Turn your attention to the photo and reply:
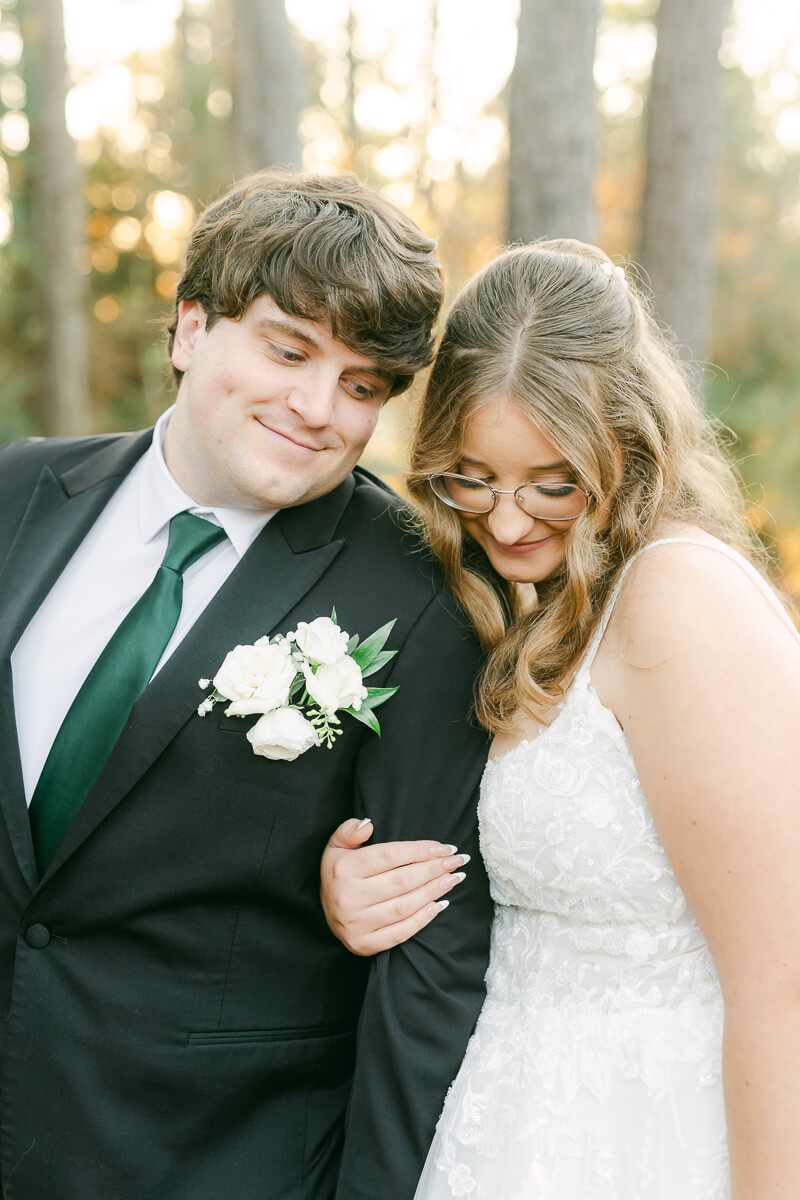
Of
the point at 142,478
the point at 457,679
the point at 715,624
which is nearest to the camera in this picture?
the point at 715,624

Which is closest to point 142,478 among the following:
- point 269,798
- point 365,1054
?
point 269,798

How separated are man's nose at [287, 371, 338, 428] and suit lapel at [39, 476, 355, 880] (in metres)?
0.24

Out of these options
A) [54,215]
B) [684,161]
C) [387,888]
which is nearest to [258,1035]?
[387,888]

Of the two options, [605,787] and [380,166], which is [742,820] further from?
[380,166]

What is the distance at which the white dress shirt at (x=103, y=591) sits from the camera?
2.34 m

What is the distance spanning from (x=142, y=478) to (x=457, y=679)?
Result: 3.21 feet

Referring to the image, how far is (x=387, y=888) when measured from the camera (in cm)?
216

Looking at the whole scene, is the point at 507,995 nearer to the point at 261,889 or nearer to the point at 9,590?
the point at 261,889

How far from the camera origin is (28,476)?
8.86 feet

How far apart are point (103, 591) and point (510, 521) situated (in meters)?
0.98

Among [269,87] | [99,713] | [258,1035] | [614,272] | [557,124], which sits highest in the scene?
[269,87]

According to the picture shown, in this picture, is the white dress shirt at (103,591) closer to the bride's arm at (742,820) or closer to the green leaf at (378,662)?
the green leaf at (378,662)

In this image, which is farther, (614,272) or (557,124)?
(557,124)

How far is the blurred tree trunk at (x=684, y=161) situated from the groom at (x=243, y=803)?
15.7 ft
